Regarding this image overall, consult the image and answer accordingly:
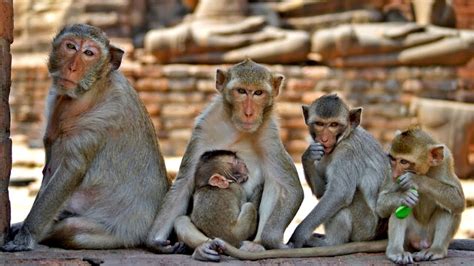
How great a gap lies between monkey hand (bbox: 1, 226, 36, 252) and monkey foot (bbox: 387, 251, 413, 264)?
1927 mm

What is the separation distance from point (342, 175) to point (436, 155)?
1.84 ft

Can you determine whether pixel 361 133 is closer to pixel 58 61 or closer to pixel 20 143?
pixel 58 61

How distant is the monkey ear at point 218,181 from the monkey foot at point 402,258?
0.99m

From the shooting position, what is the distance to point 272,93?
16.1ft

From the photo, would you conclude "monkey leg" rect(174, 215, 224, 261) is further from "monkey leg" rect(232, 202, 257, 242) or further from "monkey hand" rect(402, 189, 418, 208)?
"monkey hand" rect(402, 189, 418, 208)

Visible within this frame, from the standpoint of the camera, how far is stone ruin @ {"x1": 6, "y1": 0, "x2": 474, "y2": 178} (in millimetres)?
15273

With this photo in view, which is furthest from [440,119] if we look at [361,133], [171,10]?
[361,133]

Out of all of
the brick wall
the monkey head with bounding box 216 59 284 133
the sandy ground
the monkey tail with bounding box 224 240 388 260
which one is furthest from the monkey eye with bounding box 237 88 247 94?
the brick wall

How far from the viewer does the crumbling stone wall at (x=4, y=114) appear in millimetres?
4746

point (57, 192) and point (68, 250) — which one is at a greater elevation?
point (57, 192)

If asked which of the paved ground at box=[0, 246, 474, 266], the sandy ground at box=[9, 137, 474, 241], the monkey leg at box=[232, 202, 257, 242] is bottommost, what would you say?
the sandy ground at box=[9, 137, 474, 241]

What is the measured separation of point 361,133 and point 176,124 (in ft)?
35.6

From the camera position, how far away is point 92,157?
474cm

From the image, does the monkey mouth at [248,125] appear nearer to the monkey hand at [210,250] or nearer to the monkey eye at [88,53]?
the monkey hand at [210,250]
